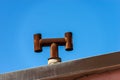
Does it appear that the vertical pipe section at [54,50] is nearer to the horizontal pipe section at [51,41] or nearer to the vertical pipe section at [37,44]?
the horizontal pipe section at [51,41]

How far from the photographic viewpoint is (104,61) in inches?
147

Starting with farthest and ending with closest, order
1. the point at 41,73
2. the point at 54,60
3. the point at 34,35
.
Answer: the point at 34,35, the point at 54,60, the point at 41,73

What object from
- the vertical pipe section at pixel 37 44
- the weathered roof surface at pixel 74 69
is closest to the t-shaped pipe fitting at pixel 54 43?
the vertical pipe section at pixel 37 44

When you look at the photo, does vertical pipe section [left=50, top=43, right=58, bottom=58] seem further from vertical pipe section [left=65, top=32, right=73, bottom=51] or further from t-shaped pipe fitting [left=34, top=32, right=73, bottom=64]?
vertical pipe section [left=65, top=32, right=73, bottom=51]

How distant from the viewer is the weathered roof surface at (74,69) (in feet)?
12.1

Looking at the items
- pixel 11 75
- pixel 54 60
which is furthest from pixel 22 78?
pixel 54 60

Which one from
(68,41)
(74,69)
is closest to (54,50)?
(68,41)

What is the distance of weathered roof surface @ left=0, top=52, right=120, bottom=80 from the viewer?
3695mm

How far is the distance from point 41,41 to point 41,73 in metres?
0.84

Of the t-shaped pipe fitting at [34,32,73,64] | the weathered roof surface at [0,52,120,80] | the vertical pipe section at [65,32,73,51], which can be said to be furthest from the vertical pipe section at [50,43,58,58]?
the weathered roof surface at [0,52,120,80]

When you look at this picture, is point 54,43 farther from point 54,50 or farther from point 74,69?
point 74,69

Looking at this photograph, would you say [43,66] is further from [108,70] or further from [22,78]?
[108,70]

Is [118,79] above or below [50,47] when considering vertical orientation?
below

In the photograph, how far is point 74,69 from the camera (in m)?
3.78
